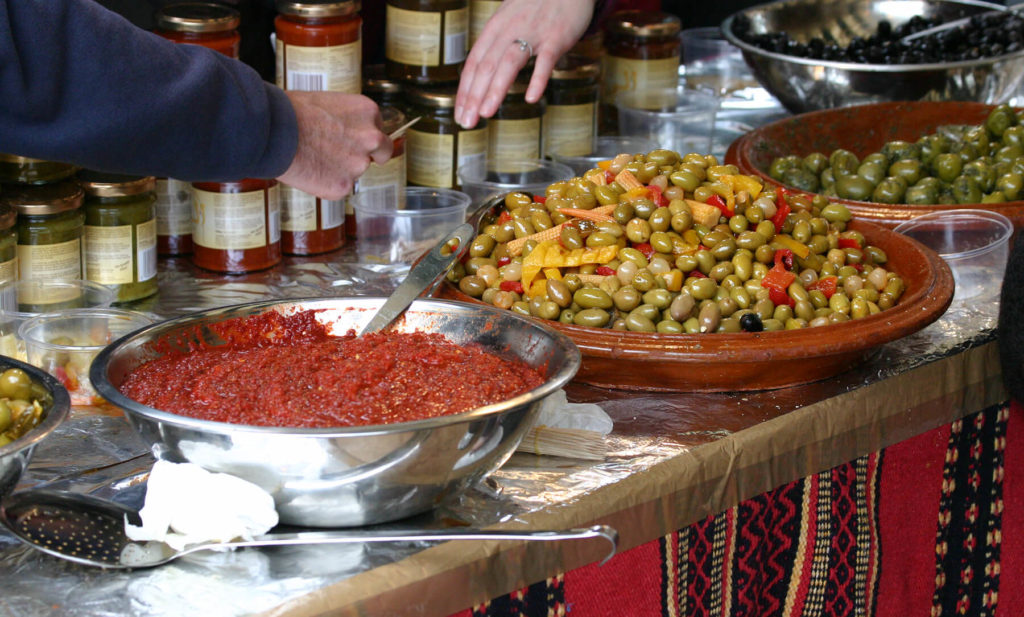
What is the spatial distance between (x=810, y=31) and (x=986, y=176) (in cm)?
99

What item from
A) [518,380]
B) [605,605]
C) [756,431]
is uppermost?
[518,380]

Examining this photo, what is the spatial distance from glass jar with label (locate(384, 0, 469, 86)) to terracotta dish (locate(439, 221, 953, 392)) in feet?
2.08

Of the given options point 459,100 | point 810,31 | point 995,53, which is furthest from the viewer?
point 810,31

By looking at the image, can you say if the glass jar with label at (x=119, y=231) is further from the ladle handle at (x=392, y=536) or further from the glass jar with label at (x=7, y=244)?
the ladle handle at (x=392, y=536)

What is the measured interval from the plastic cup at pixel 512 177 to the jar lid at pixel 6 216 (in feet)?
2.54

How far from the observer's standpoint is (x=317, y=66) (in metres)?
1.73

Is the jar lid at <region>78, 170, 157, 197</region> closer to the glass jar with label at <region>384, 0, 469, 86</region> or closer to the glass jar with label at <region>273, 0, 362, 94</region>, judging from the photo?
the glass jar with label at <region>273, 0, 362, 94</region>

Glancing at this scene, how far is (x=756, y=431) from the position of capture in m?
1.27

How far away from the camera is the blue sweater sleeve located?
3.83 ft

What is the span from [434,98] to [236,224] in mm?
405

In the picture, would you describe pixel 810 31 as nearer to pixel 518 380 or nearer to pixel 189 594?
pixel 518 380


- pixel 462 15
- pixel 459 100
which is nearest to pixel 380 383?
pixel 459 100

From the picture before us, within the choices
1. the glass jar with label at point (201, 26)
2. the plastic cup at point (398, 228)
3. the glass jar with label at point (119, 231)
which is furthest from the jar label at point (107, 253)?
the plastic cup at point (398, 228)

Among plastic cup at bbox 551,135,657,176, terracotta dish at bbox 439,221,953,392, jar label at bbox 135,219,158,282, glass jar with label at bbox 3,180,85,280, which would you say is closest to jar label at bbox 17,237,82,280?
glass jar with label at bbox 3,180,85,280
